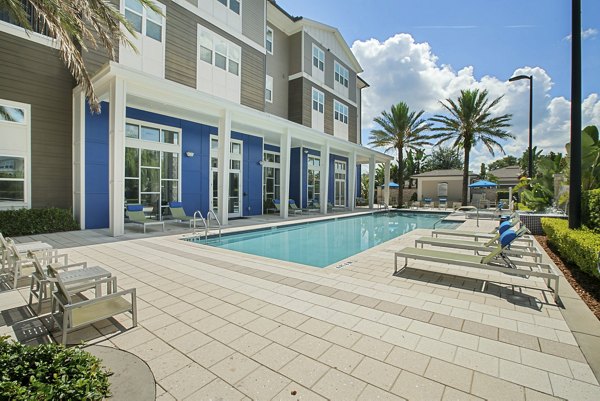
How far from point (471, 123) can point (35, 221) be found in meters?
26.6

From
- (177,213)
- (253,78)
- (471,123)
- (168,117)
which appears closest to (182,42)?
(168,117)

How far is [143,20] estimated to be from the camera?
38.1 feet

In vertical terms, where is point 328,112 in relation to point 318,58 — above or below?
below

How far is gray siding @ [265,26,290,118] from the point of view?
1969 cm

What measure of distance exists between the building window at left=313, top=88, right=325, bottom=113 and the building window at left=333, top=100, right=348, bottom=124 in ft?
6.05

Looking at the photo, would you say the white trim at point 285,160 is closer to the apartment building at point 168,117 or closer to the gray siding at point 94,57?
the apartment building at point 168,117

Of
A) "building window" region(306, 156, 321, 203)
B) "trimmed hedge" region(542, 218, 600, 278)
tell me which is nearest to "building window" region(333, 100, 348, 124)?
"building window" region(306, 156, 321, 203)

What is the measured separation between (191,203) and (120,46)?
22.4ft

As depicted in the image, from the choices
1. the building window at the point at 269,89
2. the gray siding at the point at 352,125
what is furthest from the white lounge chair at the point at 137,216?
the gray siding at the point at 352,125

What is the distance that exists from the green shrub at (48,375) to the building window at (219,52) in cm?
1448

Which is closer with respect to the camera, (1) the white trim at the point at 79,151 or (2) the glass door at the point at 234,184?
(1) the white trim at the point at 79,151

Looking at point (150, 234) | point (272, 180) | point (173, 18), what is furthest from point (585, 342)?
point (272, 180)

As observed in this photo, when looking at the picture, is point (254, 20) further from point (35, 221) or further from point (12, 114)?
point (35, 221)

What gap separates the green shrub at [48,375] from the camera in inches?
58.5
